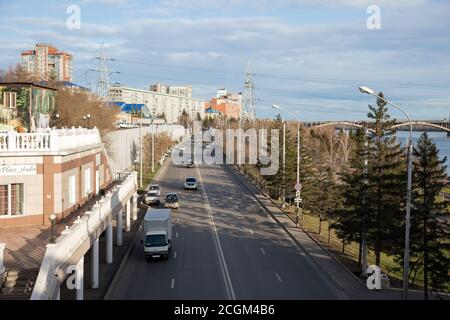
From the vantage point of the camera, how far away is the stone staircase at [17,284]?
1445cm

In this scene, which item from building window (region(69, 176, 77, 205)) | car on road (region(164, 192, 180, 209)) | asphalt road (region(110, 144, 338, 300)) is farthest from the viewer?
car on road (region(164, 192, 180, 209))

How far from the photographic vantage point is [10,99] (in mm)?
29562

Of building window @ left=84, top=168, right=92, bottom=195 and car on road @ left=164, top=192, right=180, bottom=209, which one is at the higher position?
building window @ left=84, top=168, right=92, bottom=195

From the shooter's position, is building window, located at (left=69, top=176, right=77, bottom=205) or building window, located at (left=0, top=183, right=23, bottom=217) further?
building window, located at (left=69, top=176, right=77, bottom=205)

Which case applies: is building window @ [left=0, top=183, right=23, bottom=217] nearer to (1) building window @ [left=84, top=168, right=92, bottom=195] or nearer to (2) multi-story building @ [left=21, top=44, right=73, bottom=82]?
(1) building window @ [left=84, top=168, right=92, bottom=195]

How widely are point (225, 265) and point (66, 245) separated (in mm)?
11939

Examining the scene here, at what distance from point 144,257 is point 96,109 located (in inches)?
1879

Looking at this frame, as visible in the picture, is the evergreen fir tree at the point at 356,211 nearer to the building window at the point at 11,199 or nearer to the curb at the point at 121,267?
the curb at the point at 121,267

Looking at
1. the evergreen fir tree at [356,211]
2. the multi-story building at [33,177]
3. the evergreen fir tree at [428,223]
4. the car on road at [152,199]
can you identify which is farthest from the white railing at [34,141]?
the car on road at [152,199]

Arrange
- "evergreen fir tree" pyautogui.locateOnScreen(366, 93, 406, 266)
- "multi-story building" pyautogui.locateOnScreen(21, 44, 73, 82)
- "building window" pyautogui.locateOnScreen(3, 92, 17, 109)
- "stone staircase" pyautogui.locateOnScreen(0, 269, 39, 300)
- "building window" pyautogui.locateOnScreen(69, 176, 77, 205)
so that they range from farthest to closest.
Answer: "multi-story building" pyautogui.locateOnScreen(21, 44, 73, 82)
"building window" pyautogui.locateOnScreen(3, 92, 17, 109)
"evergreen fir tree" pyautogui.locateOnScreen(366, 93, 406, 266)
"building window" pyautogui.locateOnScreen(69, 176, 77, 205)
"stone staircase" pyautogui.locateOnScreen(0, 269, 39, 300)

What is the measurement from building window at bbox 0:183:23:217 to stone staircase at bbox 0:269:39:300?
6.69 meters

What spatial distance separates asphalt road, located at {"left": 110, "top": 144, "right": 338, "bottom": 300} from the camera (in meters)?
21.8

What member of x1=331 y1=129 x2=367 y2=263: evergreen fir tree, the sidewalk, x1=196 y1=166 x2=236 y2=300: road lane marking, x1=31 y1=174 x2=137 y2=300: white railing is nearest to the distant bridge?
x1=331 y1=129 x2=367 y2=263: evergreen fir tree

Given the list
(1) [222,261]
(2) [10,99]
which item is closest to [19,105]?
(2) [10,99]
